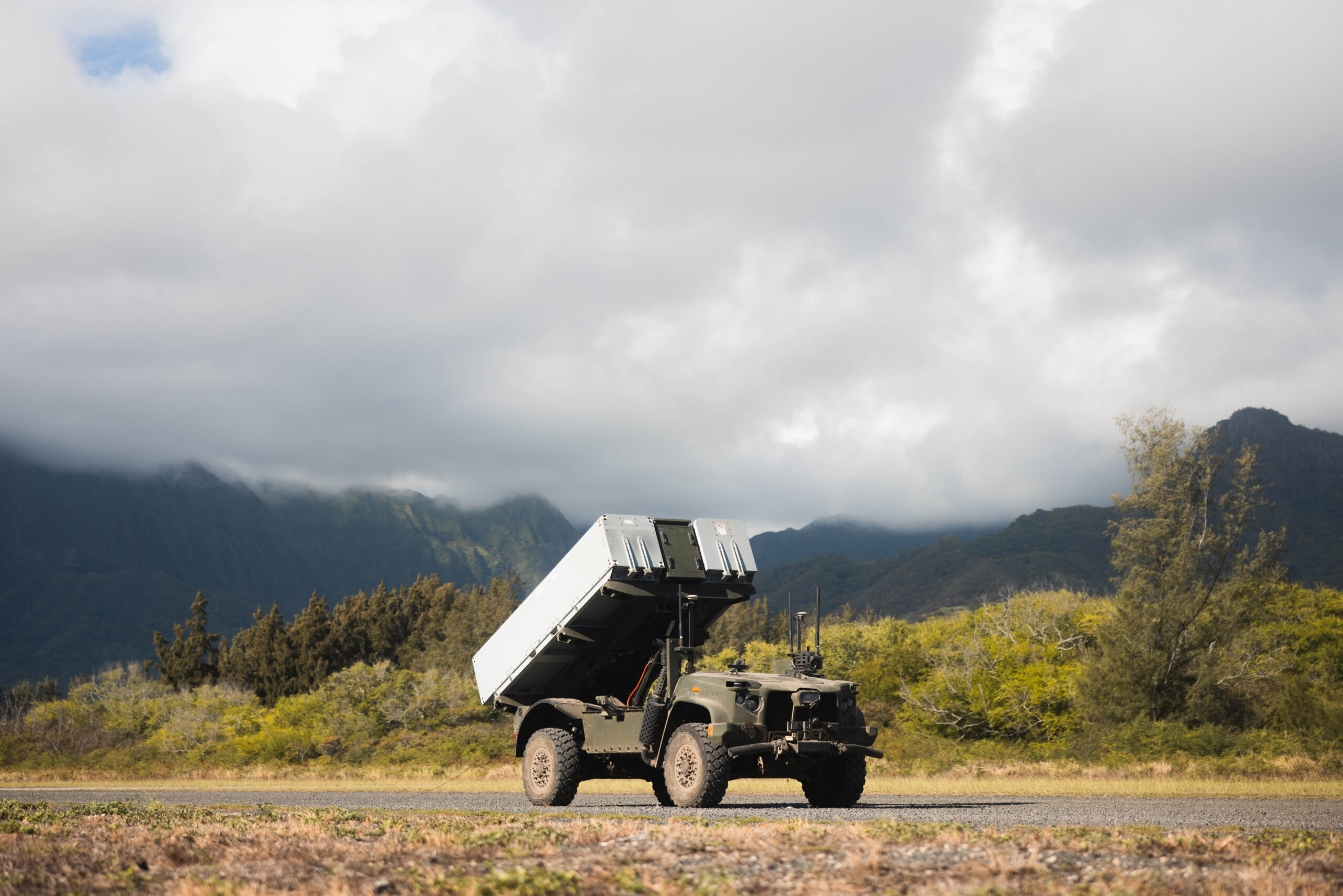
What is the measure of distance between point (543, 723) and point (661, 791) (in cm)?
217

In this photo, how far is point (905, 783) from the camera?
22828 millimetres

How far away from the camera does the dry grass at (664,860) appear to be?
5.95m

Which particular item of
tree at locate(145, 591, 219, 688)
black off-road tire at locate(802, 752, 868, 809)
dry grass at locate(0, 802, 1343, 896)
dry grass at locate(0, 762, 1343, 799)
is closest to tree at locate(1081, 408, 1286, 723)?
dry grass at locate(0, 762, 1343, 799)

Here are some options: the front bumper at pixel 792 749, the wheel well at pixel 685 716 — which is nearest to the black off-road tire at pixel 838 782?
the front bumper at pixel 792 749

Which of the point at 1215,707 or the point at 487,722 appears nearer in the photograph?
the point at 1215,707

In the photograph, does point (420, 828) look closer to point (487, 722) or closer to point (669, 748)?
point (669, 748)

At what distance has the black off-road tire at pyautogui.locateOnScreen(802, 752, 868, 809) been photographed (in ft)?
46.7

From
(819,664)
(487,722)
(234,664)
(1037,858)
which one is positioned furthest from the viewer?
(234,664)

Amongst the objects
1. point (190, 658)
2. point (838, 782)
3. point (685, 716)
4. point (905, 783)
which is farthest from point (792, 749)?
point (190, 658)

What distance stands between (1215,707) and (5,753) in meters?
50.2

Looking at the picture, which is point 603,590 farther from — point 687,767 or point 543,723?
point 543,723

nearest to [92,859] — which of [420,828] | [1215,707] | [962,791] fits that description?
[420,828]

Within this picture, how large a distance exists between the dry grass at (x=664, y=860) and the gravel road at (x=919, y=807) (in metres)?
2.02

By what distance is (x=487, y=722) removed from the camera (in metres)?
47.6
